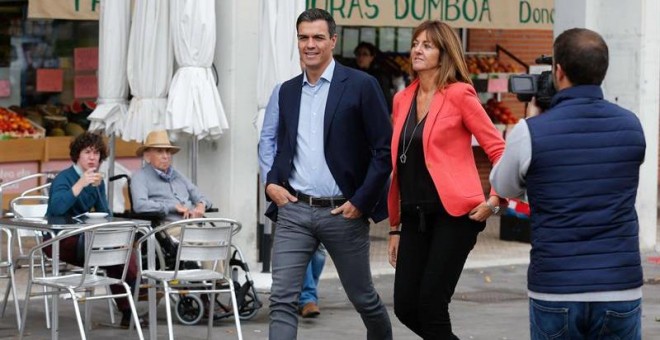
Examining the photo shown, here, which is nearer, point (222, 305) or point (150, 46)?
point (222, 305)

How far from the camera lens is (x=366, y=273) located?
7281mm

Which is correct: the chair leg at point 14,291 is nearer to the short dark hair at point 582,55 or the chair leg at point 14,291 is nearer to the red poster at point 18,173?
the red poster at point 18,173

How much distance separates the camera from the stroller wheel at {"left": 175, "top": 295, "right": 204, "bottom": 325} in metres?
9.45

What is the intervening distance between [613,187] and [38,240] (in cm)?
567

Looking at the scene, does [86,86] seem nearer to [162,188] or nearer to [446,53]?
[162,188]

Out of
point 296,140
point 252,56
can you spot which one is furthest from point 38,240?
point 296,140

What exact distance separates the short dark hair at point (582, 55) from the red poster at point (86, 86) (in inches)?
416

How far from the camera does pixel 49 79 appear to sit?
601 inches

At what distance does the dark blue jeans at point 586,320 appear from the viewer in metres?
5.09

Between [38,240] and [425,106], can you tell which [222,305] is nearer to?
[38,240]

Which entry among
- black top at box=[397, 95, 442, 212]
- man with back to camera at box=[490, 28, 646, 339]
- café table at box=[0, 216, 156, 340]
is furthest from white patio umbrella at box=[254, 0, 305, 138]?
man with back to camera at box=[490, 28, 646, 339]

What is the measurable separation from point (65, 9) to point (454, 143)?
6.22 m

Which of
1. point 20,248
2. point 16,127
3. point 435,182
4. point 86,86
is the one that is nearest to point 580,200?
point 435,182

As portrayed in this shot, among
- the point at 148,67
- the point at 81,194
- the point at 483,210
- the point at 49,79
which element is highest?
the point at 148,67
